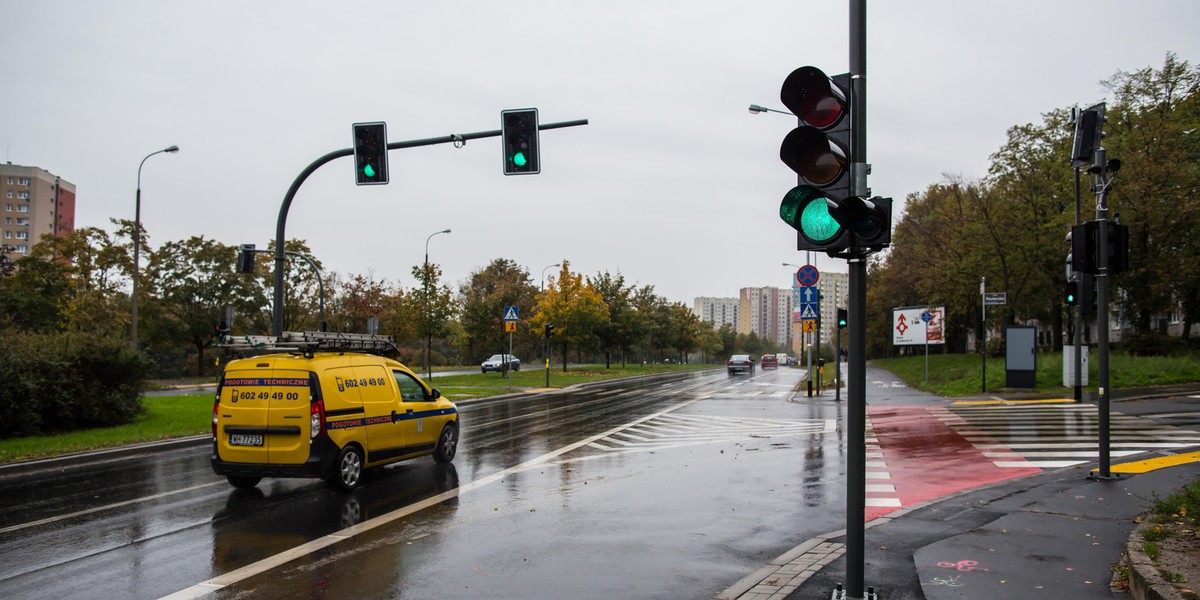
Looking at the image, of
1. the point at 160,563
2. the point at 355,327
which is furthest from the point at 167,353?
the point at 160,563

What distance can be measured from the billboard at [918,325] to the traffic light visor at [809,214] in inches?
1237

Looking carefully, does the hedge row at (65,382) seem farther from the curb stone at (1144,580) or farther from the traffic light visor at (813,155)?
the curb stone at (1144,580)

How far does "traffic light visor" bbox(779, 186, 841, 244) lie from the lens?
462cm

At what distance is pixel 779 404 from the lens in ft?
80.7

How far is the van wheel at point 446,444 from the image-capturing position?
1179cm

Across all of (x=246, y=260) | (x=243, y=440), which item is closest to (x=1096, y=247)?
(x=243, y=440)

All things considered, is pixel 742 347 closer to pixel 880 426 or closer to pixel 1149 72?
pixel 1149 72

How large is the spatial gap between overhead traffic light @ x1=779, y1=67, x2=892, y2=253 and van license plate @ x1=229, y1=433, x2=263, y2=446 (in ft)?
23.8

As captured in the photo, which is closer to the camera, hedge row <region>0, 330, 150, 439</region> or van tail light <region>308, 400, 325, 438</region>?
van tail light <region>308, 400, 325, 438</region>

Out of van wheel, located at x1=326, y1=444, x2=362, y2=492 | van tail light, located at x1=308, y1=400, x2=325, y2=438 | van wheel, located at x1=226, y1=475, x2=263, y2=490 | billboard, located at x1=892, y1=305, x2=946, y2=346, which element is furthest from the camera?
billboard, located at x1=892, y1=305, x2=946, y2=346

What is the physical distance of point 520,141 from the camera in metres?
14.0

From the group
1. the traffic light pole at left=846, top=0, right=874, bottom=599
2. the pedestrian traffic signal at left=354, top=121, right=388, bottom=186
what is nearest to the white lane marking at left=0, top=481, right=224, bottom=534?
the pedestrian traffic signal at left=354, top=121, right=388, bottom=186

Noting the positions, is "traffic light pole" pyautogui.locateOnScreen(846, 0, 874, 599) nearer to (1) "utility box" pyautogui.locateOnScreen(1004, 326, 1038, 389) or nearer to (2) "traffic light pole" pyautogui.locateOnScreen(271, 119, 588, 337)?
(2) "traffic light pole" pyautogui.locateOnScreen(271, 119, 588, 337)

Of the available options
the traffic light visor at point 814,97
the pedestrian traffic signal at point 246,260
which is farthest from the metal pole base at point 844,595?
the pedestrian traffic signal at point 246,260
